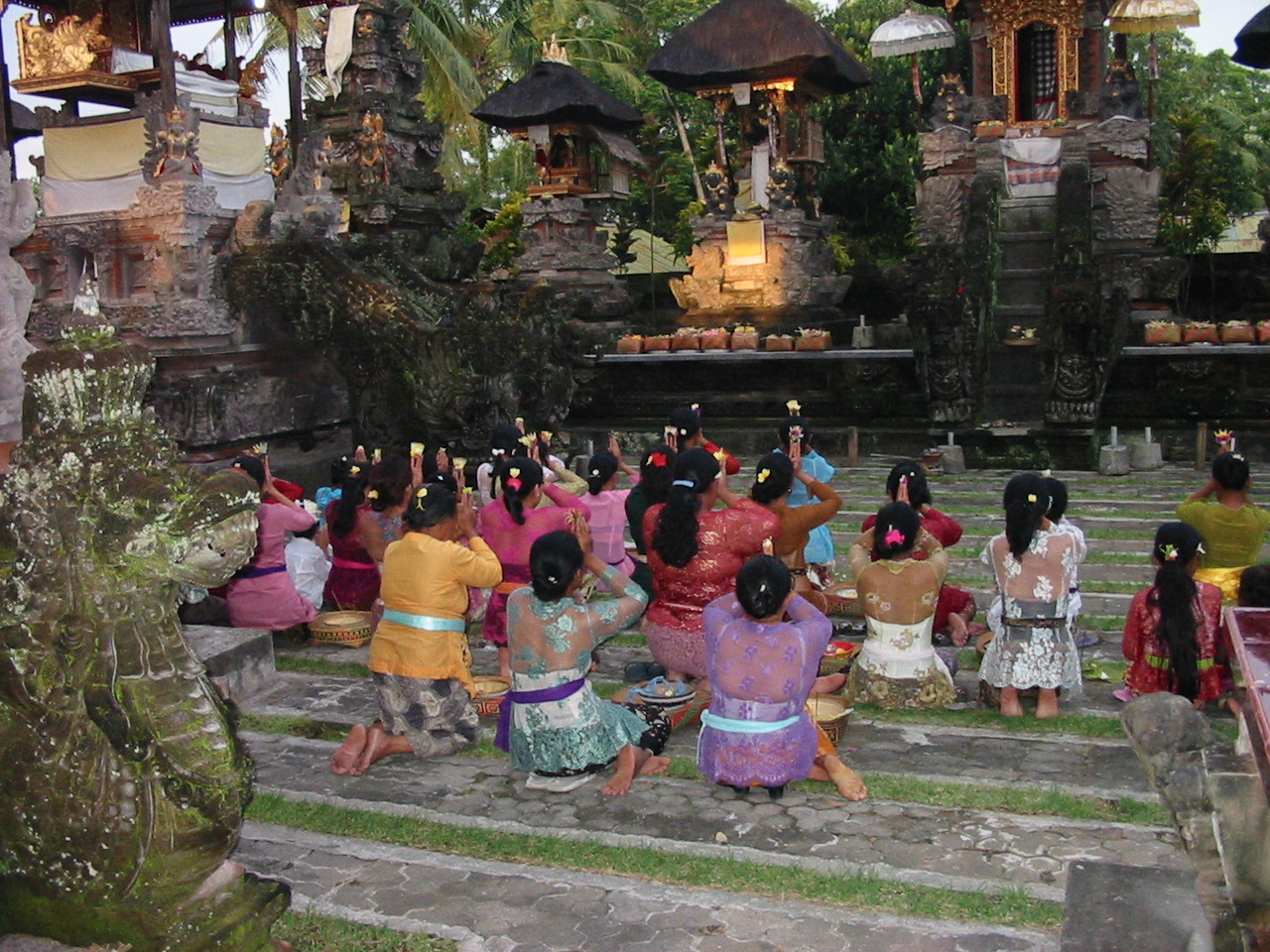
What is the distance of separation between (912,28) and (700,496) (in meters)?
16.6

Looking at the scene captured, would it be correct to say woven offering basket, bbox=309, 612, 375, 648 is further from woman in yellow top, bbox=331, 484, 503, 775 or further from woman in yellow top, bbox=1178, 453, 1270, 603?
woman in yellow top, bbox=1178, 453, 1270, 603

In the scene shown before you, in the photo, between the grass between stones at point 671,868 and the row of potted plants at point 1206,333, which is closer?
the grass between stones at point 671,868

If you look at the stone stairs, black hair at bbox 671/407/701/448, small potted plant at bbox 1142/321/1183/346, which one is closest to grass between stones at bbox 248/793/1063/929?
the stone stairs

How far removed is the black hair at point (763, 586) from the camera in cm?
534

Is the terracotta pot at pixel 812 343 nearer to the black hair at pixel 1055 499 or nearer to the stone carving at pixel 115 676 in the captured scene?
the black hair at pixel 1055 499

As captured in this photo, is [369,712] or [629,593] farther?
[369,712]

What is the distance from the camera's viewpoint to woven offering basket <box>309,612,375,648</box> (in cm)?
824

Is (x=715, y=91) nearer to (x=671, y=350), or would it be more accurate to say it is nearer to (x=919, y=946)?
(x=671, y=350)

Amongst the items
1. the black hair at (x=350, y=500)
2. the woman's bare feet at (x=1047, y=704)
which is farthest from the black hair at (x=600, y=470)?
the woman's bare feet at (x=1047, y=704)

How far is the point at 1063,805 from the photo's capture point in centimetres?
536

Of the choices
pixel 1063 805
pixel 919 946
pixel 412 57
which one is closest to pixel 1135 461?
pixel 1063 805

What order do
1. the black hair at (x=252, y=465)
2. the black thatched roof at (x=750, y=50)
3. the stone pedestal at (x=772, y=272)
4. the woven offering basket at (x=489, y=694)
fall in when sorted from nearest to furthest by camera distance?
the woven offering basket at (x=489, y=694) < the black hair at (x=252, y=465) < the black thatched roof at (x=750, y=50) < the stone pedestal at (x=772, y=272)

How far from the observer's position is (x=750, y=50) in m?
22.0

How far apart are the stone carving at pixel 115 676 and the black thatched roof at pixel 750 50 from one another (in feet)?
64.1
